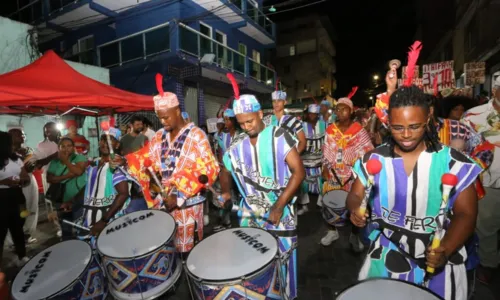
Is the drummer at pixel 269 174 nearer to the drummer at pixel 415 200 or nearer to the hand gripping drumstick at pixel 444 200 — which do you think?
the drummer at pixel 415 200

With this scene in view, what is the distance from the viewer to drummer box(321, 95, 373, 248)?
169 inches

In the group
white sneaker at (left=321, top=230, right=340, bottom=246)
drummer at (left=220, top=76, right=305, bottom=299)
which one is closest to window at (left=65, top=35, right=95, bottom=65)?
white sneaker at (left=321, top=230, right=340, bottom=246)

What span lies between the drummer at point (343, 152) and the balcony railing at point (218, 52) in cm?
959

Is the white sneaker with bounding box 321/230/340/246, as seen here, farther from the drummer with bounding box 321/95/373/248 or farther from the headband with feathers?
the headband with feathers

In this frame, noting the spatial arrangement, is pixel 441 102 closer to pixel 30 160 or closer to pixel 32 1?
pixel 30 160

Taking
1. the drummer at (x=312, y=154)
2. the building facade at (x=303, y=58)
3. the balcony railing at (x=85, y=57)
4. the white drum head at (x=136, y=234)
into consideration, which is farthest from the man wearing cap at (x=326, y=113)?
the building facade at (x=303, y=58)

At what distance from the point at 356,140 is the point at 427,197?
268 cm

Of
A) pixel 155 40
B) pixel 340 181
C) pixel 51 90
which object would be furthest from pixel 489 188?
pixel 155 40

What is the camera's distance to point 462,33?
59.0 feet

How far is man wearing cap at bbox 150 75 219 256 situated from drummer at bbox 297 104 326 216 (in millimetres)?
3621

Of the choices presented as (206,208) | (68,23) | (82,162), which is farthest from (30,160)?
(68,23)

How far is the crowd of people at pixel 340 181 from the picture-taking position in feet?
5.57

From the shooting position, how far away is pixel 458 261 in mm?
1694

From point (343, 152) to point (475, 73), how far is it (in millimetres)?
9039
